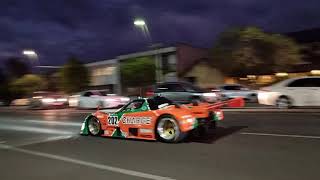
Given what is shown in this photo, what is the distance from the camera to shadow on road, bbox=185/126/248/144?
11809mm

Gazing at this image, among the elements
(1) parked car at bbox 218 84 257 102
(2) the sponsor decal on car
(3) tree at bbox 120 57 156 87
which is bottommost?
(2) the sponsor decal on car

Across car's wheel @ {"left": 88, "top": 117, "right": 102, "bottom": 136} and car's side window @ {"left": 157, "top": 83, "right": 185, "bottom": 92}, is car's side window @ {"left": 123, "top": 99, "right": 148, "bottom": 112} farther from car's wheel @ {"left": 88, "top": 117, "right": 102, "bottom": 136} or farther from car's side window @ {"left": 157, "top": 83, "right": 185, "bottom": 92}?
car's side window @ {"left": 157, "top": 83, "right": 185, "bottom": 92}

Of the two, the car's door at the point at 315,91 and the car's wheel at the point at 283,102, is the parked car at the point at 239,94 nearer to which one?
the car's wheel at the point at 283,102

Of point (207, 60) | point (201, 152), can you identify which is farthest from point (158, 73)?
point (201, 152)

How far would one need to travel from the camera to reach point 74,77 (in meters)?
52.0

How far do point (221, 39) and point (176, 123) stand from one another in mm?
33947

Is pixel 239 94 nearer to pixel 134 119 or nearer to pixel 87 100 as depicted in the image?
pixel 87 100

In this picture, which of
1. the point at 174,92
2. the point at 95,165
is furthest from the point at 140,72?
the point at 95,165

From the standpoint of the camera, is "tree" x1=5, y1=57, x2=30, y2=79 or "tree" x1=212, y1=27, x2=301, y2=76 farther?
"tree" x1=5, y1=57, x2=30, y2=79

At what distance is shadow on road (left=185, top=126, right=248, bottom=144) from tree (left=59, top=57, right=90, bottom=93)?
3928 centimetres

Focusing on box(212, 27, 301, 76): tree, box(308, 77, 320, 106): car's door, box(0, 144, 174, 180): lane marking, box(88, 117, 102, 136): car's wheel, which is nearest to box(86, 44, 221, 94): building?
box(212, 27, 301, 76): tree

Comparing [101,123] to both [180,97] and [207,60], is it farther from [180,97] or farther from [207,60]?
[207,60]

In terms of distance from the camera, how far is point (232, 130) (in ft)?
44.5

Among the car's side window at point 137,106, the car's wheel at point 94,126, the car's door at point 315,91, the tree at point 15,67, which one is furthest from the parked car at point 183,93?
the tree at point 15,67
